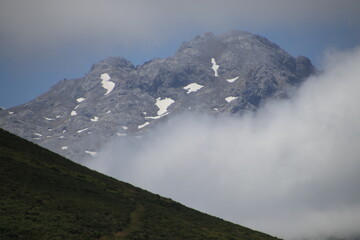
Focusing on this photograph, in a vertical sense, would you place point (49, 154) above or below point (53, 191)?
above

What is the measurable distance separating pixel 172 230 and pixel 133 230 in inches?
352

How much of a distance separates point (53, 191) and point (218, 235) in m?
32.4

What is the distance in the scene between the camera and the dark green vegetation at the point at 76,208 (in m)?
67.6

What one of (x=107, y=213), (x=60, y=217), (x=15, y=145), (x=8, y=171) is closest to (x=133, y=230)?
(x=107, y=213)

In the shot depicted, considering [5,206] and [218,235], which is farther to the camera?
[218,235]

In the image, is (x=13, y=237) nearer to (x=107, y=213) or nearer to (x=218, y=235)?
(x=107, y=213)

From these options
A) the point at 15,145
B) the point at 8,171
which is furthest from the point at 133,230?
the point at 15,145

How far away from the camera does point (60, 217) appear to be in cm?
7169

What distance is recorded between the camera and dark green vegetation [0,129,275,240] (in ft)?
222

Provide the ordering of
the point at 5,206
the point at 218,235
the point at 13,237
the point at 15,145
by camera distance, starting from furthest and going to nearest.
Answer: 1. the point at 15,145
2. the point at 218,235
3. the point at 5,206
4. the point at 13,237

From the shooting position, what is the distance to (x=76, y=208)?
259ft

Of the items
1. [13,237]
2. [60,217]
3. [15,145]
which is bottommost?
[13,237]

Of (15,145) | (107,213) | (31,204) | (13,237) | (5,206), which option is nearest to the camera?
(13,237)

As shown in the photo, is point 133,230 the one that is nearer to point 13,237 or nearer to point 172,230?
point 172,230
